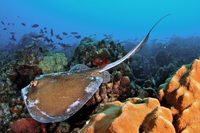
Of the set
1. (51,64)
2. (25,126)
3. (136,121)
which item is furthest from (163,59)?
(25,126)

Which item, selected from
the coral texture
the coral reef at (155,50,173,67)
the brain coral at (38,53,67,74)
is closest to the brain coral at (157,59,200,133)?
the coral texture

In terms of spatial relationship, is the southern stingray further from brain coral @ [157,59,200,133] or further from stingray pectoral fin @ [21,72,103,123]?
brain coral @ [157,59,200,133]

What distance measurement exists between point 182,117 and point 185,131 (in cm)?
19

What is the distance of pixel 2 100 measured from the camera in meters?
3.34

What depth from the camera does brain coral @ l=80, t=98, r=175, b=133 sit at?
3.89 ft

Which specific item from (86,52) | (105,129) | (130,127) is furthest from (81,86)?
(86,52)

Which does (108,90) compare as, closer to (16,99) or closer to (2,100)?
(16,99)

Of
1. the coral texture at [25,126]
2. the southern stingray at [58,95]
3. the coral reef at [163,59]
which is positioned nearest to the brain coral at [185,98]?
the southern stingray at [58,95]

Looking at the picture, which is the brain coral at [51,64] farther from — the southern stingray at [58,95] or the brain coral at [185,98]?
the brain coral at [185,98]

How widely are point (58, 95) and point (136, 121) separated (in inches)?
63.3

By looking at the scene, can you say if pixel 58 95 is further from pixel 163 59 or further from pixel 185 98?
pixel 163 59

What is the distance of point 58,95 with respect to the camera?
6.90 ft

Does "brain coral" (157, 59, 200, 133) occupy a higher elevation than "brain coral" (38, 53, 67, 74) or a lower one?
higher

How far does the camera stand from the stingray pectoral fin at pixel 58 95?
1.85m
